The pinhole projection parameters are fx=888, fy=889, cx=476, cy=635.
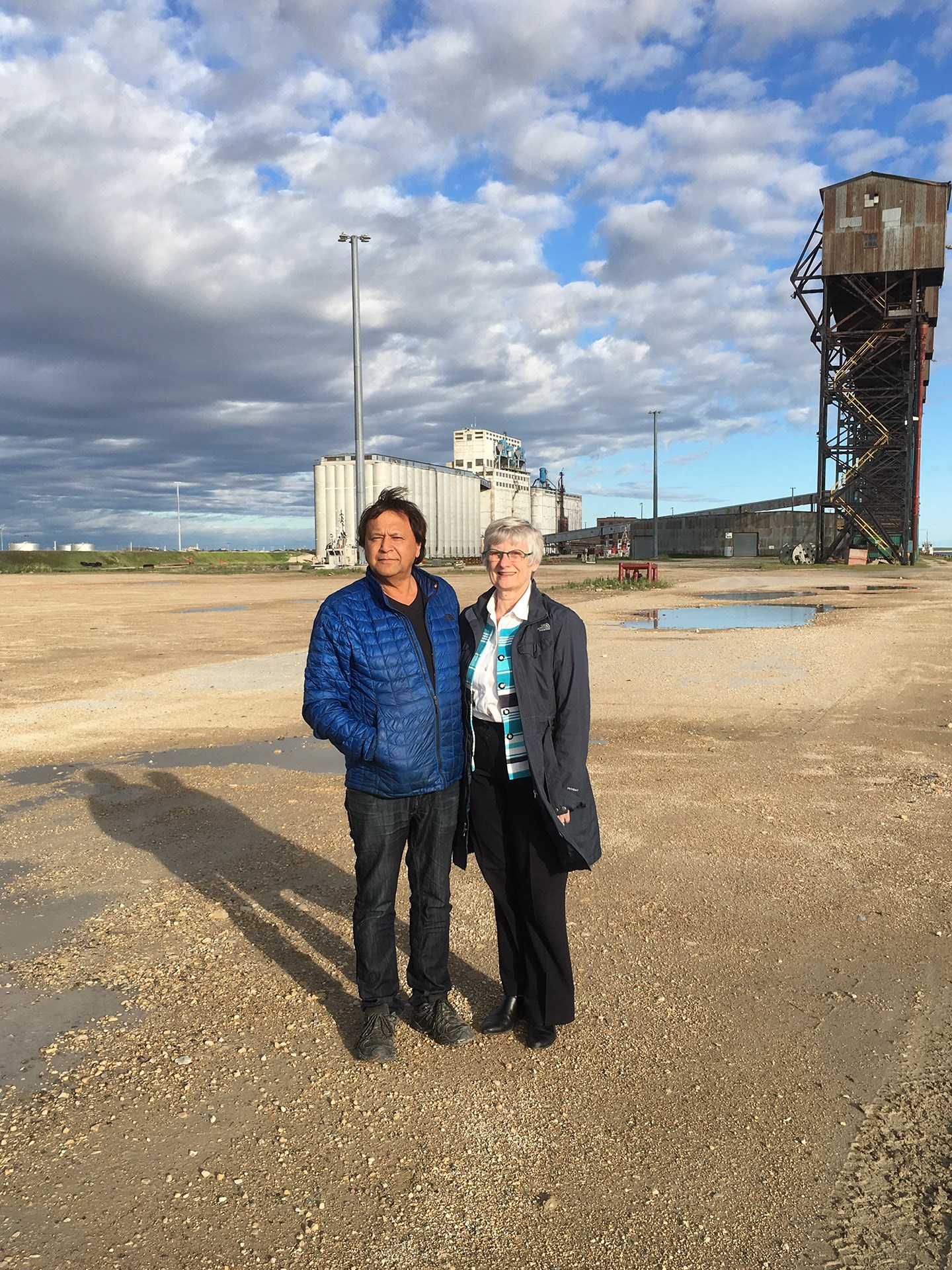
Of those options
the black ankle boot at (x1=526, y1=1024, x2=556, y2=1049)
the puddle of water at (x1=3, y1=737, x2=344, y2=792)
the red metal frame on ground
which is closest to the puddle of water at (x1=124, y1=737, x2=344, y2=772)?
the puddle of water at (x1=3, y1=737, x2=344, y2=792)

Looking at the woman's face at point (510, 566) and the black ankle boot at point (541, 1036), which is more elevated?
the woman's face at point (510, 566)

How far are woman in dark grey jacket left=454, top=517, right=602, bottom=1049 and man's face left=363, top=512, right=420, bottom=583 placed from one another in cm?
32

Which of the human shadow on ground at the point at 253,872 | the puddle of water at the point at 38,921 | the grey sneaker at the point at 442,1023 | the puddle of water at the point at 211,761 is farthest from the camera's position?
the puddle of water at the point at 211,761

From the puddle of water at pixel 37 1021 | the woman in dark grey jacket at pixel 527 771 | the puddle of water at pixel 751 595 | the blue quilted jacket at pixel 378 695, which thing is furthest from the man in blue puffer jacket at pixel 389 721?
the puddle of water at pixel 751 595

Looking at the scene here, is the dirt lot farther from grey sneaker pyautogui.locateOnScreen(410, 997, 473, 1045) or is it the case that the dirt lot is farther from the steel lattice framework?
the steel lattice framework

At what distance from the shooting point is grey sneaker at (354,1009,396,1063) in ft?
11.2

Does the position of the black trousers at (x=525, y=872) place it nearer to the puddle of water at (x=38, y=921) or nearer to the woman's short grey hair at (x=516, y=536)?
the woman's short grey hair at (x=516, y=536)

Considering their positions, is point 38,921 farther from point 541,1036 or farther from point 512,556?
point 512,556

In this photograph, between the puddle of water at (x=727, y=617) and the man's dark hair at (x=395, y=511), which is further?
the puddle of water at (x=727, y=617)

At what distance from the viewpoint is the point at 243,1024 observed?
3.68m

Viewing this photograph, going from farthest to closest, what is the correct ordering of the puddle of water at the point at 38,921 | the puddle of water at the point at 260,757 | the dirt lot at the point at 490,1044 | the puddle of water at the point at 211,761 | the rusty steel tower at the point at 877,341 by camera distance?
the rusty steel tower at the point at 877,341
the puddle of water at the point at 260,757
the puddle of water at the point at 211,761
the puddle of water at the point at 38,921
the dirt lot at the point at 490,1044

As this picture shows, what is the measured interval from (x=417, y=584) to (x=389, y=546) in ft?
0.83

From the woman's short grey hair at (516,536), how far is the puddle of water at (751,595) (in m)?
23.6

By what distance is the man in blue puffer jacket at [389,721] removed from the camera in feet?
11.1
